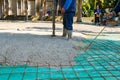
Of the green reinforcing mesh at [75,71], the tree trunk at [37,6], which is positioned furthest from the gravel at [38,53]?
the tree trunk at [37,6]

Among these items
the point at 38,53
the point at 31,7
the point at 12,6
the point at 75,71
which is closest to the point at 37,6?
the point at 31,7

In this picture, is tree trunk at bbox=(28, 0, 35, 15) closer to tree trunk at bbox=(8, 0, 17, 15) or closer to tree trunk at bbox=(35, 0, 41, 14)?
tree trunk at bbox=(35, 0, 41, 14)

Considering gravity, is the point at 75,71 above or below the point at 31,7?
below

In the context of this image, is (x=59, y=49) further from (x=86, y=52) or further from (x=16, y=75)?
(x=16, y=75)

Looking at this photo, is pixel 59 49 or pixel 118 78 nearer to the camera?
pixel 118 78

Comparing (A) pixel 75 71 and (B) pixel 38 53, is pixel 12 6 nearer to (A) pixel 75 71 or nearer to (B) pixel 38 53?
(B) pixel 38 53

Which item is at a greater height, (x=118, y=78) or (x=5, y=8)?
(x=5, y=8)

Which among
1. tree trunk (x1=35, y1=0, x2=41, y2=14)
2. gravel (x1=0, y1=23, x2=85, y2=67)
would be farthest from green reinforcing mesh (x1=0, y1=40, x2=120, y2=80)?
tree trunk (x1=35, y1=0, x2=41, y2=14)

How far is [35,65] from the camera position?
141 inches

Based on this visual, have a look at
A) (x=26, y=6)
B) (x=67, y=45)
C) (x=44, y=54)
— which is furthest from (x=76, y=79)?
(x=26, y=6)

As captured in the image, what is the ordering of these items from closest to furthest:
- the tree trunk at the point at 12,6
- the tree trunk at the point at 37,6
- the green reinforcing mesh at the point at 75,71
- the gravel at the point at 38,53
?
the green reinforcing mesh at the point at 75,71 → the gravel at the point at 38,53 → the tree trunk at the point at 12,6 → the tree trunk at the point at 37,6

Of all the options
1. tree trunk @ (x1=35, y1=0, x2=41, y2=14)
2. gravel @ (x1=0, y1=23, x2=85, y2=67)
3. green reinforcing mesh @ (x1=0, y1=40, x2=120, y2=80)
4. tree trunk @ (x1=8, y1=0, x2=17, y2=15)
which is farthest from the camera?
tree trunk @ (x1=35, y1=0, x2=41, y2=14)

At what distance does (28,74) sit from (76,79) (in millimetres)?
642

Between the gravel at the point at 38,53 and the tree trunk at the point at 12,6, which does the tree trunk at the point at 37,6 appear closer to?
the tree trunk at the point at 12,6
